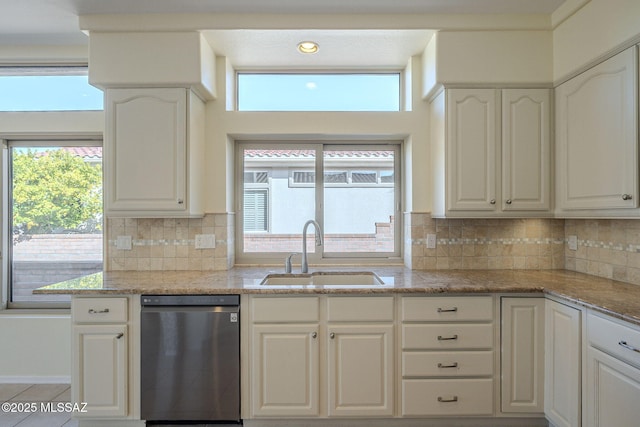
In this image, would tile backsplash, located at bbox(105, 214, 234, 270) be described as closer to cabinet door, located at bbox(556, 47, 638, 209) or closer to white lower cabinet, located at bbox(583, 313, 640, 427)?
white lower cabinet, located at bbox(583, 313, 640, 427)

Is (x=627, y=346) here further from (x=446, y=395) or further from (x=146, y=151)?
(x=146, y=151)

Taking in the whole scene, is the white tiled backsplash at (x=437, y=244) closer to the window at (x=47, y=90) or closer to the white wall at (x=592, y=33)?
the window at (x=47, y=90)

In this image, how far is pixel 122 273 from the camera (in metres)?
2.46

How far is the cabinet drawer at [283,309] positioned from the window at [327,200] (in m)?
0.86

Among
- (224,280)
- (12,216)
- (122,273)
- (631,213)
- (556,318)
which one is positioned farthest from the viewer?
(12,216)

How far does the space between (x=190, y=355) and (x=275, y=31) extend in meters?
2.09

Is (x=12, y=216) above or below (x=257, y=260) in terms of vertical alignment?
above

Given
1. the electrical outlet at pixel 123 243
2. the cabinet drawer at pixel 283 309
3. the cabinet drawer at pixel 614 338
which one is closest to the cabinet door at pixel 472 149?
the cabinet drawer at pixel 614 338

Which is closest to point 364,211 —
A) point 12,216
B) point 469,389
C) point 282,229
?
point 282,229

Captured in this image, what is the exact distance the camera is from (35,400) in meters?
2.36

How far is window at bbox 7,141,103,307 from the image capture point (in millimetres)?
2688

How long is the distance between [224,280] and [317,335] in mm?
693

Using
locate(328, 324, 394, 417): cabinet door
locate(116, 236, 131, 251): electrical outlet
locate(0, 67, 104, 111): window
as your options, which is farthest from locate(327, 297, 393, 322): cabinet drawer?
locate(0, 67, 104, 111): window

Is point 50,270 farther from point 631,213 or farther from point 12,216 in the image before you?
point 631,213
